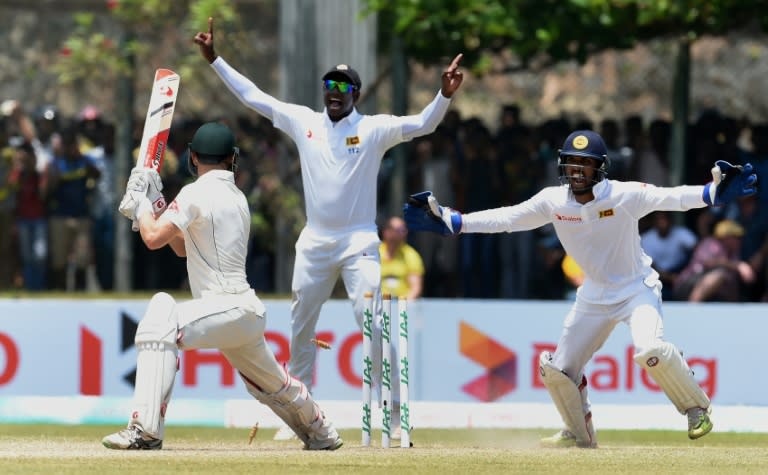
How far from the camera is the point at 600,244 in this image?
9.84 m

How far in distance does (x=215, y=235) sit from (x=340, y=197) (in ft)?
5.51

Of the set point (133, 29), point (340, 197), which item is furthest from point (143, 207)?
point (133, 29)

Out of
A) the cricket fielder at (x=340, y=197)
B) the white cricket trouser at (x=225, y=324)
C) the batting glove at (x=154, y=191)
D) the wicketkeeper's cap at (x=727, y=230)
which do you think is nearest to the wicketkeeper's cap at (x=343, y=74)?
the cricket fielder at (x=340, y=197)

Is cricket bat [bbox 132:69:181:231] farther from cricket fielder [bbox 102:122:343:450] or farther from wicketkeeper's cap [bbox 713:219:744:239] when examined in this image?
wicketkeeper's cap [bbox 713:219:744:239]

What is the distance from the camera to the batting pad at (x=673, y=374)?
9.57m

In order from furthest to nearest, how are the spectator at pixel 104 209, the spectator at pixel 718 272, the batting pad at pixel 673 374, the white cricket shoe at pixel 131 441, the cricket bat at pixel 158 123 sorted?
the spectator at pixel 104 209
the spectator at pixel 718 272
the batting pad at pixel 673 374
the cricket bat at pixel 158 123
the white cricket shoe at pixel 131 441

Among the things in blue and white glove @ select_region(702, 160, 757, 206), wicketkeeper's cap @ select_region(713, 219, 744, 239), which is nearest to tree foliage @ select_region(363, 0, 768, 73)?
wicketkeeper's cap @ select_region(713, 219, 744, 239)

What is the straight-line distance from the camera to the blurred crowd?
15.9m

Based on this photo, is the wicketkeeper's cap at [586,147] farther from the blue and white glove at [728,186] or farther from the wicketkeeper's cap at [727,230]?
the wicketkeeper's cap at [727,230]

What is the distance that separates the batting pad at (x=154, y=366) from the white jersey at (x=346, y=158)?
6.22 ft

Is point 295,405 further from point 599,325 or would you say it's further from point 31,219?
point 31,219

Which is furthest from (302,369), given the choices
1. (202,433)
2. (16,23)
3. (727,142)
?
(16,23)

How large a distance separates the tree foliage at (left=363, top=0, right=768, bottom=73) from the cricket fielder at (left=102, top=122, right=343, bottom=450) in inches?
271

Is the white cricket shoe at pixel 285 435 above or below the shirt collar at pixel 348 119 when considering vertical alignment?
below
